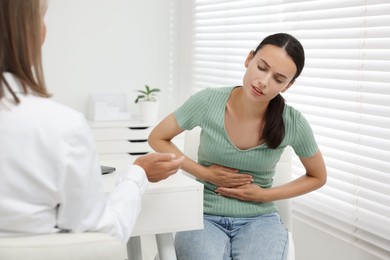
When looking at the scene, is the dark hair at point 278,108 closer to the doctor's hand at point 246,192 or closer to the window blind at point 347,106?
the doctor's hand at point 246,192

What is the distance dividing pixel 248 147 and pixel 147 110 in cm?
179

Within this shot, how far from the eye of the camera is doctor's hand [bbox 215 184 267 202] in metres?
Result: 1.88

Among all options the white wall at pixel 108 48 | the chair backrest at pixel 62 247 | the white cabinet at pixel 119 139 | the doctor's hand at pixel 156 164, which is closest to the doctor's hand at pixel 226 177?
the doctor's hand at pixel 156 164

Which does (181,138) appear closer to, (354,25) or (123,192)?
(354,25)

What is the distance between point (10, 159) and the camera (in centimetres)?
100

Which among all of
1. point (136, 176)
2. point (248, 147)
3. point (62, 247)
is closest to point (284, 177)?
point (248, 147)

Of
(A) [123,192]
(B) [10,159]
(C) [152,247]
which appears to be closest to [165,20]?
(C) [152,247]

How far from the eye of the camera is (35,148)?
3.28ft

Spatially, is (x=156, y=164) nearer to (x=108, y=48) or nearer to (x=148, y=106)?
(x=148, y=106)

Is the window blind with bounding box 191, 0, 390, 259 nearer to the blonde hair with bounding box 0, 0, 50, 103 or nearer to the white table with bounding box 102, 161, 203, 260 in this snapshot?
the white table with bounding box 102, 161, 203, 260

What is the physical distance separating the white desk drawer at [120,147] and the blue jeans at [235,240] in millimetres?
1665

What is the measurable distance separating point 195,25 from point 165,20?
0.28 metres

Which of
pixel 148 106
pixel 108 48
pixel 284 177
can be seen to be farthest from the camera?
pixel 108 48

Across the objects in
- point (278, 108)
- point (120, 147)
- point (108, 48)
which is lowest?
point (120, 147)
